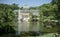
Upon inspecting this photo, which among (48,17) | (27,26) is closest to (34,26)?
(27,26)

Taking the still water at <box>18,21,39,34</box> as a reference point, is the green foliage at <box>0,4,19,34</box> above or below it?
above

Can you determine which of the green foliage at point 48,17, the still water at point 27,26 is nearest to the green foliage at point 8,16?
the still water at point 27,26

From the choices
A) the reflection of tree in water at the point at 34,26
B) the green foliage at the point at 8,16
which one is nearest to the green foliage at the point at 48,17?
the reflection of tree in water at the point at 34,26

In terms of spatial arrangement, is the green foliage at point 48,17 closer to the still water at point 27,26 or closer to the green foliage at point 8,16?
the still water at point 27,26

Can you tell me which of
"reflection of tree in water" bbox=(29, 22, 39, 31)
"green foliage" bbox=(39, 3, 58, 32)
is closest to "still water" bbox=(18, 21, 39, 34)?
"reflection of tree in water" bbox=(29, 22, 39, 31)

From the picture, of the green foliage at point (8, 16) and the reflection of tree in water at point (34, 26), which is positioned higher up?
the green foliage at point (8, 16)

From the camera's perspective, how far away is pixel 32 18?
92.2 inches

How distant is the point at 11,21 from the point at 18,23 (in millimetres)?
115

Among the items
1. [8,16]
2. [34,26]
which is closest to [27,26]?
[34,26]

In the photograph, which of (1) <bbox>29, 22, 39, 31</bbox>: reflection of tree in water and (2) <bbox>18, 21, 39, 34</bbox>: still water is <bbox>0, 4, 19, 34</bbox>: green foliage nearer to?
(2) <bbox>18, 21, 39, 34</bbox>: still water

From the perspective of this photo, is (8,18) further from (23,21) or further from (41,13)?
(41,13)

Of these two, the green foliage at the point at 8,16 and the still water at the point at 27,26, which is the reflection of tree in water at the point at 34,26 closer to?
the still water at the point at 27,26

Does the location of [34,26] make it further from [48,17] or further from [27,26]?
[48,17]

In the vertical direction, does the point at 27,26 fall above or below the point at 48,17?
below
